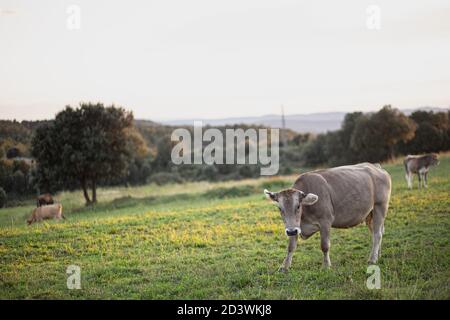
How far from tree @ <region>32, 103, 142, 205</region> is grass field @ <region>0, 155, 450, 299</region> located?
12789mm

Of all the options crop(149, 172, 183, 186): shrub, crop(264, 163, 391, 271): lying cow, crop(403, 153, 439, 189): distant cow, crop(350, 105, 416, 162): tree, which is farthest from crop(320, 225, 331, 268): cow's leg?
crop(149, 172, 183, 186): shrub

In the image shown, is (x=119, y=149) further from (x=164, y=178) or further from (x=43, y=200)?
(x=164, y=178)

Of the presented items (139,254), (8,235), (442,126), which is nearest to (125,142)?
(8,235)

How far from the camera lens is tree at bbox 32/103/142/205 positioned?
94.6 ft

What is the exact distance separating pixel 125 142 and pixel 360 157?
25.5m

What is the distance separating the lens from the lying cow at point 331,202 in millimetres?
9164

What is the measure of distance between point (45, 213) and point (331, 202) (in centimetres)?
1568

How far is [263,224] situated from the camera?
15320 mm

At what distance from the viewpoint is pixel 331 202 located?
9820 millimetres

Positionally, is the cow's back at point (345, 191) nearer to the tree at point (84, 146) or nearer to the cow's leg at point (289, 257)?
the cow's leg at point (289, 257)

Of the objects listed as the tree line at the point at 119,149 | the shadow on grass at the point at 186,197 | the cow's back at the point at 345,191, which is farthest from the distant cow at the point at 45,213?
the cow's back at the point at 345,191

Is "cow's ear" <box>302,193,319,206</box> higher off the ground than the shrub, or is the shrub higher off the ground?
"cow's ear" <box>302,193,319,206</box>

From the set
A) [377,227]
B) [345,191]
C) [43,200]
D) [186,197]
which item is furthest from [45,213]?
[377,227]

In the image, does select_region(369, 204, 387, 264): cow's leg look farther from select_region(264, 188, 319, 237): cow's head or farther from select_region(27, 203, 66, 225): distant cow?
select_region(27, 203, 66, 225): distant cow
